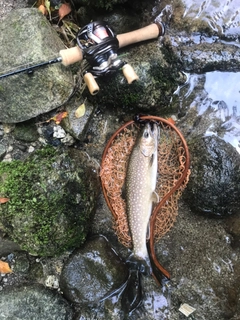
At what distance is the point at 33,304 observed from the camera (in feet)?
10.9

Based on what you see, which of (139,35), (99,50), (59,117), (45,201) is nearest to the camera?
(99,50)

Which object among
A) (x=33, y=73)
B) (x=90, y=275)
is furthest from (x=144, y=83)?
(x=90, y=275)

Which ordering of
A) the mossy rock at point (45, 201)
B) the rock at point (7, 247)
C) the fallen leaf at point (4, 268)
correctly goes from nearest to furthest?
the mossy rock at point (45, 201) → the rock at point (7, 247) → the fallen leaf at point (4, 268)

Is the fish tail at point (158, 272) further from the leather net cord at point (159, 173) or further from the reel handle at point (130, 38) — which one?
the reel handle at point (130, 38)

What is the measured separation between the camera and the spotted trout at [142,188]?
3.18m

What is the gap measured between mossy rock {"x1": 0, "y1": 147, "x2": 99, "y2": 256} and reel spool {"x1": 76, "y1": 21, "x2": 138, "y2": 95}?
73 cm

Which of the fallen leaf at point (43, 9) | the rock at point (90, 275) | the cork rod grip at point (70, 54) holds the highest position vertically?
the fallen leaf at point (43, 9)

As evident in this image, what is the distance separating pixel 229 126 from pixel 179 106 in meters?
0.50

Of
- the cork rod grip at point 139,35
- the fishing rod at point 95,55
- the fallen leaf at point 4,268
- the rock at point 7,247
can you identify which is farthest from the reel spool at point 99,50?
the fallen leaf at point 4,268

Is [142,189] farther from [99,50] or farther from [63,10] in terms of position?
[63,10]

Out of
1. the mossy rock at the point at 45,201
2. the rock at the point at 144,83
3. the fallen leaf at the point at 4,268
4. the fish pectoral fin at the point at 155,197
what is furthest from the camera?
the fallen leaf at the point at 4,268

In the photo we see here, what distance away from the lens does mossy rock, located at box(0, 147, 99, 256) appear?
3088mm

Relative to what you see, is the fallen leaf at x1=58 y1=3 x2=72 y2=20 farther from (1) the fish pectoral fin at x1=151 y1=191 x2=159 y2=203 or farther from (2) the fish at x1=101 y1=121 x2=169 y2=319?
(1) the fish pectoral fin at x1=151 y1=191 x2=159 y2=203

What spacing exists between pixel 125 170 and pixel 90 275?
98 centimetres
